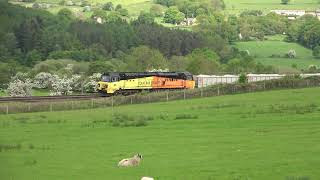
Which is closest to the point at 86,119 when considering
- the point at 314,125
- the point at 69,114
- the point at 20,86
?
the point at 69,114

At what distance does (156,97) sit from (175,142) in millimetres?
33715

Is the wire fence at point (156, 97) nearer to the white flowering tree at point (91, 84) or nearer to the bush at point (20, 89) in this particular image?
the white flowering tree at point (91, 84)

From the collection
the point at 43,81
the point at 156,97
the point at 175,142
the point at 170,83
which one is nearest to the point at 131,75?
the point at 170,83

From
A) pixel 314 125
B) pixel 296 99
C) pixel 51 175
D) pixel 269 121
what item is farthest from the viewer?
pixel 296 99

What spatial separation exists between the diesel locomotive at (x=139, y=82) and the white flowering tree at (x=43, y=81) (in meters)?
28.6

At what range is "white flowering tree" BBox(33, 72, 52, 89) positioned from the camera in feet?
382

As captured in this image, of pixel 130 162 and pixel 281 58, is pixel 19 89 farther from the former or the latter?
pixel 281 58

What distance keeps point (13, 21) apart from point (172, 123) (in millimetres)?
150736

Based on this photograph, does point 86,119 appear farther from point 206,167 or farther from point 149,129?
point 206,167

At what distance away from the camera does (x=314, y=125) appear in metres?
48.0

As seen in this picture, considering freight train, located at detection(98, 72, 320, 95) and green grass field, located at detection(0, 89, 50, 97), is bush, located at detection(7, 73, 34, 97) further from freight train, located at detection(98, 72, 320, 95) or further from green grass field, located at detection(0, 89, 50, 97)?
freight train, located at detection(98, 72, 320, 95)

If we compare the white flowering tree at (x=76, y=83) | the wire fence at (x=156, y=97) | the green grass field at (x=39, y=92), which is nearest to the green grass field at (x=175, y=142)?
the wire fence at (x=156, y=97)

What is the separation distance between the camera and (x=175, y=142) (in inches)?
1661

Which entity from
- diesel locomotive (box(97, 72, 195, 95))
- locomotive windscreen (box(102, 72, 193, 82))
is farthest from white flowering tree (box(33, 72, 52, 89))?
diesel locomotive (box(97, 72, 195, 95))
